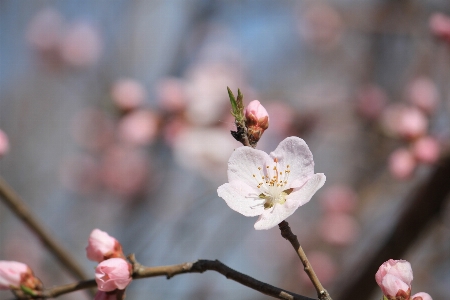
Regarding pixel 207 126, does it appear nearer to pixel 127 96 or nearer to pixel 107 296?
pixel 127 96

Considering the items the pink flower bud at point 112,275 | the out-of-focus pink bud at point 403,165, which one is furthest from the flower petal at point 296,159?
the out-of-focus pink bud at point 403,165

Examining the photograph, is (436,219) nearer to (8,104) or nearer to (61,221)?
(61,221)

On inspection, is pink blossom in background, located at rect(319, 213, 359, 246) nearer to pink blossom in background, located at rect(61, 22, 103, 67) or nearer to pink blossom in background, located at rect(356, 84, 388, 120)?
pink blossom in background, located at rect(356, 84, 388, 120)

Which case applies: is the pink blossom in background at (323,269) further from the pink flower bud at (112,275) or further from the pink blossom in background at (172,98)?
the pink flower bud at (112,275)

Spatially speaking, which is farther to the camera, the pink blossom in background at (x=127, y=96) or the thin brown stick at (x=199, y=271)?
the pink blossom in background at (x=127, y=96)

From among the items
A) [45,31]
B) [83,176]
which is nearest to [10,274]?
[83,176]

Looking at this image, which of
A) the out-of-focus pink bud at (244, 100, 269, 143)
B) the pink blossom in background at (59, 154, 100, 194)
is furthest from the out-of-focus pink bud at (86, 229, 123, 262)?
the pink blossom in background at (59, 154, 100, 194)
